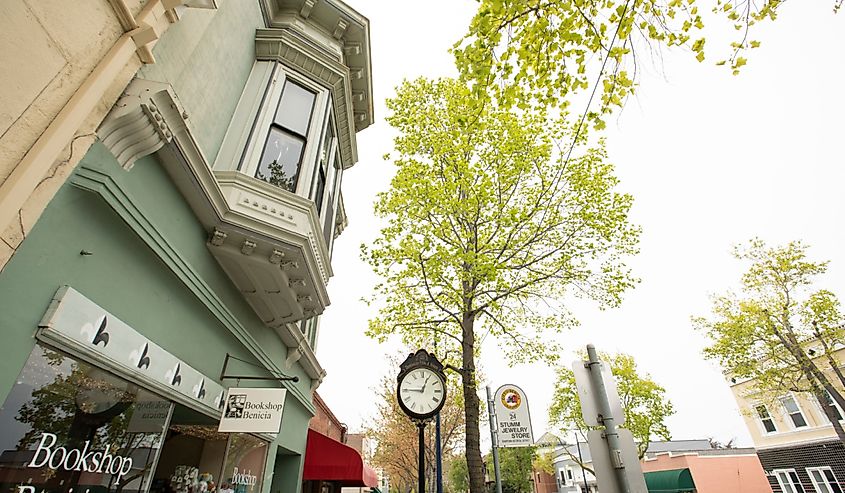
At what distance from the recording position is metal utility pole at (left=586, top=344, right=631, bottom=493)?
Answer: 3.70 m

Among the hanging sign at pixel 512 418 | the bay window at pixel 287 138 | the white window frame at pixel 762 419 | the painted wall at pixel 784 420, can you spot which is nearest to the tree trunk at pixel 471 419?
the hanging sign at pixel 512 418

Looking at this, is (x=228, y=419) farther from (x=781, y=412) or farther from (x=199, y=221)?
(x=781, y=412)

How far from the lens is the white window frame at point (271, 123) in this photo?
19.6ft

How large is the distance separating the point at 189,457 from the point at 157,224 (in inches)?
160

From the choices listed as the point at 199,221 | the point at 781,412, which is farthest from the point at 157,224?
the point at 781,412

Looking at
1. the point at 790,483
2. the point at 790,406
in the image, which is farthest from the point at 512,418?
the point at 790,483

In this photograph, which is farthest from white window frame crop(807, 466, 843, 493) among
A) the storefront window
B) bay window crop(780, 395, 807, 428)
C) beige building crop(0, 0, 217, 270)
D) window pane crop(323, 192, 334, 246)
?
beige building crop(0, 0, 217, 270)

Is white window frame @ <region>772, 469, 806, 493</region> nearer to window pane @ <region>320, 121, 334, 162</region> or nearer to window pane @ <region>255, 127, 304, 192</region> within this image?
window pane @ <region>320, 121, 334, 162</region>

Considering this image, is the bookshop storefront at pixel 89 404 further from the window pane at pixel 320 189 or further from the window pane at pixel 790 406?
the window pane at pixel 790 406

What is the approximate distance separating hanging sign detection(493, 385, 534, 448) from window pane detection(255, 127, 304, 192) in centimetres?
596

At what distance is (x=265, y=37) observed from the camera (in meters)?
7.10

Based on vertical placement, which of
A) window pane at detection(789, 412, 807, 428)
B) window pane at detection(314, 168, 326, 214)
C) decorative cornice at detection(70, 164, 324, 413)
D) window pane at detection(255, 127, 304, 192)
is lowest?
decorative cornice at detection(70, 164, 324, 413)

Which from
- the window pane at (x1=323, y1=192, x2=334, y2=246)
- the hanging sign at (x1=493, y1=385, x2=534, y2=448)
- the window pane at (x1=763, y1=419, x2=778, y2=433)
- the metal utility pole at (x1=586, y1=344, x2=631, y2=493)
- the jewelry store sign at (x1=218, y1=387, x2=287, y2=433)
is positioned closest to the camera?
the metal utility pole at (x1=586, y1=344, x2=631, y2=493)

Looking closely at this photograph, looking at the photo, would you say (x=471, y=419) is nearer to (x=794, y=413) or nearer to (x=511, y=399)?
(x=511, y=399)
